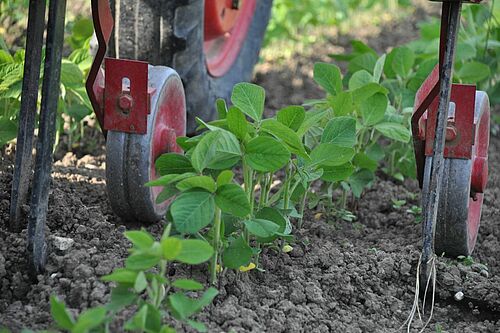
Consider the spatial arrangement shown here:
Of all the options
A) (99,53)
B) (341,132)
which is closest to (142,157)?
(99,53)

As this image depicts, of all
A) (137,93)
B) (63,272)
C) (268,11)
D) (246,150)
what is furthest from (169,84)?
(268,11)

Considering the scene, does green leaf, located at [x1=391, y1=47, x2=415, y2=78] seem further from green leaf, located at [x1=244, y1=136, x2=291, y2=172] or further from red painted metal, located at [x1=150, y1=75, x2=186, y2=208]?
green leaf, located at [x1=244, y1=136, x2=291, y2=172]

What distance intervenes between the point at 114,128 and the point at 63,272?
15.6 inches

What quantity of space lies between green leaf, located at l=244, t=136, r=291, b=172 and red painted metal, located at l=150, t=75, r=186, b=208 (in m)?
0.33

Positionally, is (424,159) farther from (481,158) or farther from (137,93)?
(137,93)

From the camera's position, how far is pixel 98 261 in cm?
212

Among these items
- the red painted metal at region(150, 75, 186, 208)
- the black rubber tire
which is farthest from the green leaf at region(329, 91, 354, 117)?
the black rubber tire

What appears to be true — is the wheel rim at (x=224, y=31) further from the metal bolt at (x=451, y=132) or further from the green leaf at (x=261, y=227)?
the green leaf at (x=261, y=227)

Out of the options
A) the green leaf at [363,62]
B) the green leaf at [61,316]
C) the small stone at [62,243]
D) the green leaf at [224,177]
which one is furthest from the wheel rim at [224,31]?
the green leaf at [61,316]

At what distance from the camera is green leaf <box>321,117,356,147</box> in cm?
229

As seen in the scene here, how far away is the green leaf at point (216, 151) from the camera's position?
2.02 meters

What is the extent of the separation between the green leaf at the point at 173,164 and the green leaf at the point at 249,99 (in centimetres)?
18

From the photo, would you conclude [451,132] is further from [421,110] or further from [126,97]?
[126,97]

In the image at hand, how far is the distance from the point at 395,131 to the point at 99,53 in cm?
79
